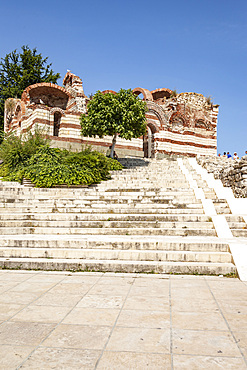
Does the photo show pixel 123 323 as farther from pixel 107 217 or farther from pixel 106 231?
pixel 107 217

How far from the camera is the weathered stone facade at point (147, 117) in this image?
78.1 feet

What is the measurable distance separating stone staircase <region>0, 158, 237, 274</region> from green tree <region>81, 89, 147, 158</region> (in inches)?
341

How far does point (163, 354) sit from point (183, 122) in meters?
28.5

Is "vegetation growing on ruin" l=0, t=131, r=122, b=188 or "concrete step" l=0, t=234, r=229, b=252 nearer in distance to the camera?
"concrete step" l=0, t=234, r=229, b=252

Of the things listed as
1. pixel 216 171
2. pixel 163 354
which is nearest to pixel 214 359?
pixel 163 354

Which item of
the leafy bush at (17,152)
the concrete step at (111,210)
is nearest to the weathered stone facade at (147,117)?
the leafy bush at (17,152)

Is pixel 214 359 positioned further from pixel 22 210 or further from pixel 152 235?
pixel 22 210

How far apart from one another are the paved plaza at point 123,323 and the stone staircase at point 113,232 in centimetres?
60

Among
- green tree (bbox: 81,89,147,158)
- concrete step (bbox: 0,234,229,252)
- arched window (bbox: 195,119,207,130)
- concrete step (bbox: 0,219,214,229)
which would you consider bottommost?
concrete step (bbox: 0,234,229,252)

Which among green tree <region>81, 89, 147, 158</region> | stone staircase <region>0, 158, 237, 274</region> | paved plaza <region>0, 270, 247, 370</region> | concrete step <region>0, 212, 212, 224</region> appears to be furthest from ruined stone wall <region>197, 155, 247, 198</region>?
paved plaza <region>0, 270, 247, 370</region>

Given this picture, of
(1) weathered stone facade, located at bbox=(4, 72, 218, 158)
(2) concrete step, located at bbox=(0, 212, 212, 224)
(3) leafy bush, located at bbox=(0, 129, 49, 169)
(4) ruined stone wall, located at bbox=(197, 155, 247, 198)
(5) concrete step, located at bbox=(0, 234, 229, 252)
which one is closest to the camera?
(5) concrete step, located at bbox=(0, 234, 229, 252)

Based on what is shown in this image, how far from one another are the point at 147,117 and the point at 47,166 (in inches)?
626

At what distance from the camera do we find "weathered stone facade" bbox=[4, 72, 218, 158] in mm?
23797

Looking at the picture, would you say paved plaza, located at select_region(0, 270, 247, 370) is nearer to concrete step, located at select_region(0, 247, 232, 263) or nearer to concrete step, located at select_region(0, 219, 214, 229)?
concrete step, located at select_region(0, 247, 232, 263)
